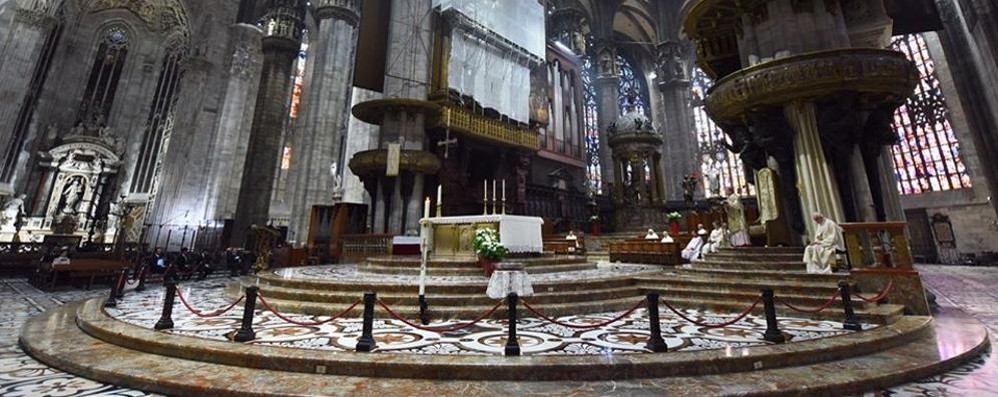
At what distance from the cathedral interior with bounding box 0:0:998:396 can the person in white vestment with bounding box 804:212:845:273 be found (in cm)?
5

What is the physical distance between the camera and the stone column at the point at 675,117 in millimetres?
22266

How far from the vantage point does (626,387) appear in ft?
8.20

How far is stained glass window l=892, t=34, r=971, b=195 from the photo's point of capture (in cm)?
1909

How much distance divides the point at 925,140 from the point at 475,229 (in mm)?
27084

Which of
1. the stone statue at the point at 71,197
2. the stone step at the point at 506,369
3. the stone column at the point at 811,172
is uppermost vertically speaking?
the stone statue at the point at 71,197

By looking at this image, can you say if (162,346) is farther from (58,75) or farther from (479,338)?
(58,75)

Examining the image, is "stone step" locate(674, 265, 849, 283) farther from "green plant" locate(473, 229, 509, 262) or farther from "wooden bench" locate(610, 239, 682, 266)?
"wooden bench" locate(610, 239, 682, 266)

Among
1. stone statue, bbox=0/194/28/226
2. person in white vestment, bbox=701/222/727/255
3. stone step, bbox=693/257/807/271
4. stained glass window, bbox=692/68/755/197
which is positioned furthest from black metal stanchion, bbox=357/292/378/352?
stained glass window, bbox=692/68/755/197

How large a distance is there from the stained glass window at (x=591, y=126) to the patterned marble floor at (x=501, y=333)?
19.9 m

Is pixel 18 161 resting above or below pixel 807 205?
above

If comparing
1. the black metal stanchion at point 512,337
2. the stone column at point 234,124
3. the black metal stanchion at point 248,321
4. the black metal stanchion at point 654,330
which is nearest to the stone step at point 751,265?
the black metal stanchion at point 654,330

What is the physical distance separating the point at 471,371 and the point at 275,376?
144 cm

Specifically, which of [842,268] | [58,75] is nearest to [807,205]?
[842,268]

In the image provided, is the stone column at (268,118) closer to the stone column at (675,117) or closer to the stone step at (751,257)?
the stone step at (751,257)
